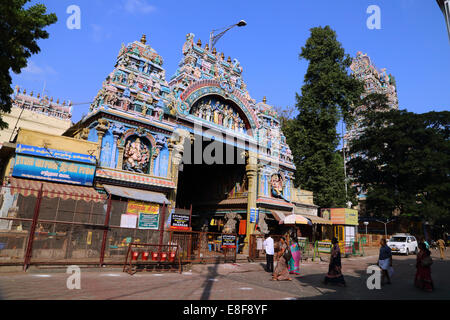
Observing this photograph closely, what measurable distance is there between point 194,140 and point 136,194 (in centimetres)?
681

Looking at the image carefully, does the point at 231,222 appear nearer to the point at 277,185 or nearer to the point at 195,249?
the point at 277,185

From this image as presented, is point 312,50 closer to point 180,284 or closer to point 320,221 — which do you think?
point 320,221

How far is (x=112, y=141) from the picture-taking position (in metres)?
16.7

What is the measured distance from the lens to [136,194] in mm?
16531

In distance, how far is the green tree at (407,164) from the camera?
31594 mm

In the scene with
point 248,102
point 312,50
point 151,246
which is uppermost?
point 312,50

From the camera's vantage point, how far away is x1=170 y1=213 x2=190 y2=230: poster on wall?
14.3 meters

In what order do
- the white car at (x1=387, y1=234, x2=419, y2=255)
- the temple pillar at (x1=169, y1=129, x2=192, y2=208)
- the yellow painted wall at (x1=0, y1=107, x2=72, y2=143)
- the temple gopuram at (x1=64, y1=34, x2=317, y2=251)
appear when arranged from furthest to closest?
1. the yellow painted wall at (x1=0, y1=107, x2=72, y2=143)
2. the white car at (x1=387, y1=234, x2=419, y2=255)
3. the temple pillar at (x1=169, y1=129, x2=192, y2=208)
4. the temple gopuram at (x1=64, y1=34, x2=317, y2=251)

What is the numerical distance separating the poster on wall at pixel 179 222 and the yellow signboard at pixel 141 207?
2644 mm

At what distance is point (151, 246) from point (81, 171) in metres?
5.38

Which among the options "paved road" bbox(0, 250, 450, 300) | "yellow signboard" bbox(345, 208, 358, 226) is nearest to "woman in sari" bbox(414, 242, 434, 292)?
"paved road" bbox(0, 250, 450, 300)

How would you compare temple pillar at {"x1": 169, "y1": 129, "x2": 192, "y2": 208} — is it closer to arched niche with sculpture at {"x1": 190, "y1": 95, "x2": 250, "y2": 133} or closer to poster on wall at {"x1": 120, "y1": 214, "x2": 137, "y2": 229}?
arched niche with sculpture at {"x1": 190, "y1": 95, "x2": 250, "y2": 133}

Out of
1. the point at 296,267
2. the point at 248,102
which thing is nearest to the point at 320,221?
the point at 248,102

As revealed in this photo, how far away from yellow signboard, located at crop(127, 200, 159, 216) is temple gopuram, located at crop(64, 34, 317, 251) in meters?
0.32
